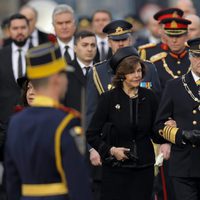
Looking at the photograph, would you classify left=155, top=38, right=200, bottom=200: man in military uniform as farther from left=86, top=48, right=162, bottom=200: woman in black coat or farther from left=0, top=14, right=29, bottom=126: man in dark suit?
left=0, top=14, right=29, bottom=126: man in dark suit

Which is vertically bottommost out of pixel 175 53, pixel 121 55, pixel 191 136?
pixel 191 136

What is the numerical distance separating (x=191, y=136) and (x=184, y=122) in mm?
411

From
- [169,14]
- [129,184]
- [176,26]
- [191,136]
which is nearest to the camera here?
[191,136]

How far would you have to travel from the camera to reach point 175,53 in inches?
553

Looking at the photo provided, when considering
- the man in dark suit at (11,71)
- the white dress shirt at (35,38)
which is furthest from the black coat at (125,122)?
the white dress shirt at (35,38)

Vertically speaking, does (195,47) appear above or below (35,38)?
below

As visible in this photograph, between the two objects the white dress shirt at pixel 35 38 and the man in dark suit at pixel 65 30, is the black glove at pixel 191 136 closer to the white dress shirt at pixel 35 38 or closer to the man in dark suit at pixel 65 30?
the man in dark suit at pixel 65 30

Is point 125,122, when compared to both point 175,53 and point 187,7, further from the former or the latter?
point 187,7

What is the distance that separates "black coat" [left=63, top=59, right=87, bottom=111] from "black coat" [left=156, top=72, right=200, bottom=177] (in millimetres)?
2832

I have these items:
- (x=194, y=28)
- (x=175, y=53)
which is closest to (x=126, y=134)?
(x=175, y=53)

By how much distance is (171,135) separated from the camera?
36.1 ft

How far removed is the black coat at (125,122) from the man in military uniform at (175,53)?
2.58m

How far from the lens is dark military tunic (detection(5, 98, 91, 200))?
26.1 ft

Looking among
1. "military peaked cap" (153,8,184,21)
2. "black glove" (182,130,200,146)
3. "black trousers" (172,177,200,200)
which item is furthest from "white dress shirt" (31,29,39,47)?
"black glove" (182,130,200,146)
